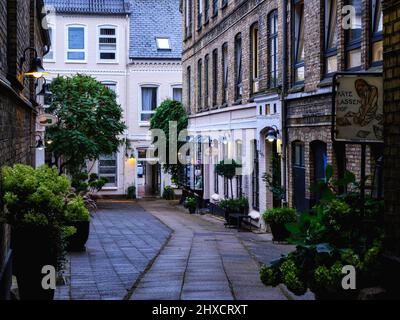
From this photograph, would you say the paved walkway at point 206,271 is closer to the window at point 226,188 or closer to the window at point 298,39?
the window at point 298,39

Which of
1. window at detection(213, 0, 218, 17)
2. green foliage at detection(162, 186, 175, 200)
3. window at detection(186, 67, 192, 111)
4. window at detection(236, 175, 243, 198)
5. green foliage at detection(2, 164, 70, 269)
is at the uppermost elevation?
window at detection(213, 0, 218, 17)

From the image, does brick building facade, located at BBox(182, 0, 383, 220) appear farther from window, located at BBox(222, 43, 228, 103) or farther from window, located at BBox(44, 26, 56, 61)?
window, located at BBox(44, 26, 56, 61)

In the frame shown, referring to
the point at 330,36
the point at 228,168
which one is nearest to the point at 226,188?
the point at 228,168

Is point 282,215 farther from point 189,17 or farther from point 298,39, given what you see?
point 189,17

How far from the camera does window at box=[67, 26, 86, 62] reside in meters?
42.2

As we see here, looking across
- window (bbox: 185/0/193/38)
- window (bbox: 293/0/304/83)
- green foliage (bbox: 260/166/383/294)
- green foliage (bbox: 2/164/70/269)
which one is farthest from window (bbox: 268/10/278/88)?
window (bbox: 185/0/193/38)

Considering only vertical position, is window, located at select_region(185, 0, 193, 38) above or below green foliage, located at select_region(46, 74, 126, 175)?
above

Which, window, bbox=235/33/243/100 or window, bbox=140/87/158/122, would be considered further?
window, bbox=140/87/158/122

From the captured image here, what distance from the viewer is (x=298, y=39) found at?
18.6m

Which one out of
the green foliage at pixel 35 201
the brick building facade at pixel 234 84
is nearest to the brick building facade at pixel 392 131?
the green foliage at pixel 35 201

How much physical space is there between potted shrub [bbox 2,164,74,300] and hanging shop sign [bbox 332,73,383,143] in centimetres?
336

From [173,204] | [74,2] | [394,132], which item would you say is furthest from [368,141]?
[74,2]
